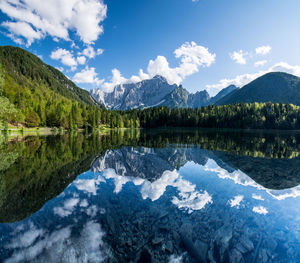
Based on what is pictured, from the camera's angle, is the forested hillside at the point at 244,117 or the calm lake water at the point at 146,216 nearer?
the calm lake water at the point at 146,216

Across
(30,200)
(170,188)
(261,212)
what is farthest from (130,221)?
(261,212)

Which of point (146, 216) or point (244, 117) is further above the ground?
point (244, 117)

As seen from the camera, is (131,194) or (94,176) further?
(94,176)

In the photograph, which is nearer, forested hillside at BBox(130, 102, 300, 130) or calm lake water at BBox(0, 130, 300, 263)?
calm lake water at BBox(0, 130, 300, 263)

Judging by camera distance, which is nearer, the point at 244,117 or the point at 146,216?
the point at 146,216

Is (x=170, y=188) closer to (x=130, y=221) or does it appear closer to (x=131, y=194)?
(x=131, y=194)

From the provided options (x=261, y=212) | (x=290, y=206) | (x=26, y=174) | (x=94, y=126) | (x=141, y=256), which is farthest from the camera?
(x=94, y=126)

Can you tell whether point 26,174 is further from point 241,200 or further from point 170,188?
point 241,200

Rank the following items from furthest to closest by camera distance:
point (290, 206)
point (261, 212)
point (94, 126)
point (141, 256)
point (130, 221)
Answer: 1. point (94, 126)
2. point (290, 206)
3. point (261, 212)
4. point (130, 221)
5. point (141, 256)

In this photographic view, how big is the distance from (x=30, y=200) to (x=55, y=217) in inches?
124

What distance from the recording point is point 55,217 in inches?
336

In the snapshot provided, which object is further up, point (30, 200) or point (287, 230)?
point (30, 200)

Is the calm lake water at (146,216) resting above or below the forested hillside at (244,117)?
below

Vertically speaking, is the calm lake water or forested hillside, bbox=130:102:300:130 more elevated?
forested hillside, bbox=130:102:300:130
